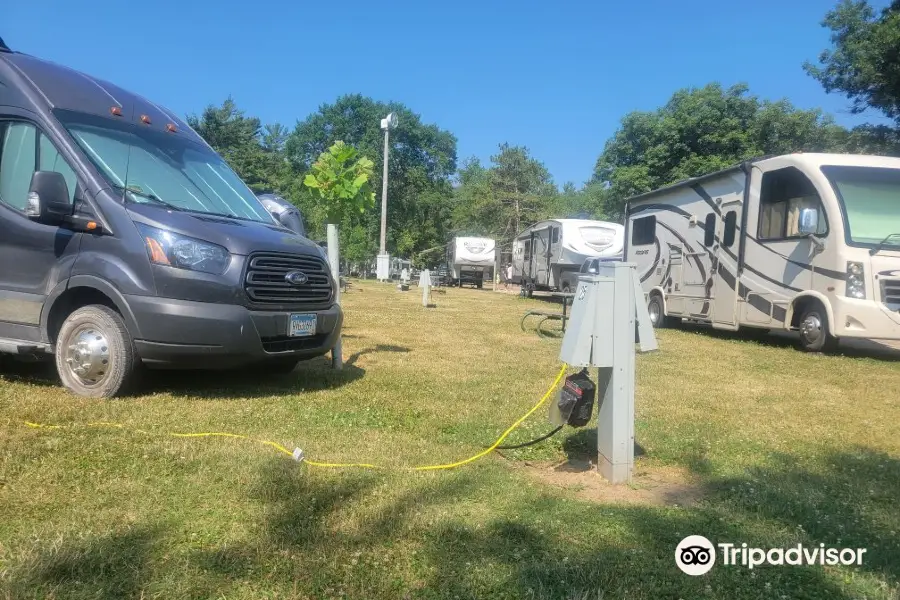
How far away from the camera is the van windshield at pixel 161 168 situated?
5.12 metres

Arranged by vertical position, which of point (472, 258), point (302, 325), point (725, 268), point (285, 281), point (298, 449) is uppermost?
point (472, 258)

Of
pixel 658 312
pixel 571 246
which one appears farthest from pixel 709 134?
pixel 658 312

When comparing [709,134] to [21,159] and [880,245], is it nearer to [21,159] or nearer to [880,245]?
[880,245]

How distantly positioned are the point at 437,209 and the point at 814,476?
56639 mm

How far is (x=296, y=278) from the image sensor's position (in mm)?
5238

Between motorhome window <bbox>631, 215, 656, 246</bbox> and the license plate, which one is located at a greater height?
motorhome window <bbox>631, 215, 656, 246</bbox>

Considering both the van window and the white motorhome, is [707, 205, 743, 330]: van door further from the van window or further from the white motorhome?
the van window

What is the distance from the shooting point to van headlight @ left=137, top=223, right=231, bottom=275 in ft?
15.3

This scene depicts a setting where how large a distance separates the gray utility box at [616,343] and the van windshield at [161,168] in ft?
11.4

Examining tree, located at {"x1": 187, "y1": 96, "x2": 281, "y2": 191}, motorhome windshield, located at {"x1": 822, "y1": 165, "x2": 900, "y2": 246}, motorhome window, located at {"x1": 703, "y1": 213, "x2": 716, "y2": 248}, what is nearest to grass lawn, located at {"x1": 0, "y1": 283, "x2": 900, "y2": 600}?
motorhome windshield, located at {"x1": 822, "y1": 165, "x2": 900, "y2": 246}

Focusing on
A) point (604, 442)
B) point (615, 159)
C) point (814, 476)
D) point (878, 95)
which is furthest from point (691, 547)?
point (615, 159)

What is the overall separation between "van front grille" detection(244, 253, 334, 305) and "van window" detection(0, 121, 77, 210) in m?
1.77

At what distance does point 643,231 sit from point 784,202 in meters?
4.62

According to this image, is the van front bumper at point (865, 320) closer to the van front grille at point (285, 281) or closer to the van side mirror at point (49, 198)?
the van front grille at point (285, 281)
